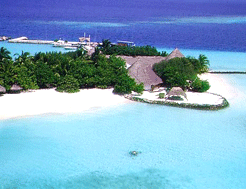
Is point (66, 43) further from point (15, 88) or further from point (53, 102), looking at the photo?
point (53, 102)

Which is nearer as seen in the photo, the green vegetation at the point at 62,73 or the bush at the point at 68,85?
the green vegetation at the point at 62,73

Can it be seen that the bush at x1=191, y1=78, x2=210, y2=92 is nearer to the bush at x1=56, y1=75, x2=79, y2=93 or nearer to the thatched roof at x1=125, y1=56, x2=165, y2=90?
the thatched roof at x1=125, y1=56, x2=165, y2=90

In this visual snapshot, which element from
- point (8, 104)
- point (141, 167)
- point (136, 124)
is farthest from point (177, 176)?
point (8, 104)

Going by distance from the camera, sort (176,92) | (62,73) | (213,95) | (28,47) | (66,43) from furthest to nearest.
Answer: (66,43) → (28,47) → (62,73) → (213,95) → (176,92)

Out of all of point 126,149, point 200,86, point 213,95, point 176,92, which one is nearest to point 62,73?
point 176,92

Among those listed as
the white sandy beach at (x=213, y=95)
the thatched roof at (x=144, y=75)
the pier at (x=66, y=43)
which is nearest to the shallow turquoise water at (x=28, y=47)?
the pier at (x=66, y=43)

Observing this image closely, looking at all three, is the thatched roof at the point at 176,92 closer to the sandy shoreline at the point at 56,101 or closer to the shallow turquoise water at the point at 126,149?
the shallow turquoise water at the point at 126,149

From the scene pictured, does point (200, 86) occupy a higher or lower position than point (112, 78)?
lower
